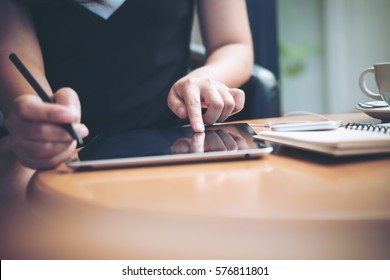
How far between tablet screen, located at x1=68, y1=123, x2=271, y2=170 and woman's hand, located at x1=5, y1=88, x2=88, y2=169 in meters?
0.03

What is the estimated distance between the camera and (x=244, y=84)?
1.00 meters

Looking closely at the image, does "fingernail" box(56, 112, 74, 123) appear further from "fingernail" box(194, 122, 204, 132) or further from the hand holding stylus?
"fingernail" box(194, 122, 204, 132)

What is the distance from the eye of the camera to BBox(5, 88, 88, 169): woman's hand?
36 centimetres

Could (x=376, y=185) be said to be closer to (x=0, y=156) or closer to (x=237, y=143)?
(x=237, y=143)

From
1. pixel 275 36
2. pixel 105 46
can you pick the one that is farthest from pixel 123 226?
pixel 275 36

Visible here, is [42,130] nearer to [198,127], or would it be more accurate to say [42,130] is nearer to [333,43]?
[198,127]

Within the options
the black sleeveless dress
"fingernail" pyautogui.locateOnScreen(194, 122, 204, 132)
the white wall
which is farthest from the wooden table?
the white wall

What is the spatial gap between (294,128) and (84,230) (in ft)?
1.02

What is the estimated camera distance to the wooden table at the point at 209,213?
22 centimetres

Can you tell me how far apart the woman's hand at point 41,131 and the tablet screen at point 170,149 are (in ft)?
0.09

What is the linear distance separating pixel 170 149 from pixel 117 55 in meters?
0.64

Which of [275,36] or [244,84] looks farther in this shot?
[275,36]

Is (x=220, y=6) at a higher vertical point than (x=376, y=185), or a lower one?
higher

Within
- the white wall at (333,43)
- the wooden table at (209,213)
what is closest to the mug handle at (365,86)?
the wooden table at (209,213)
